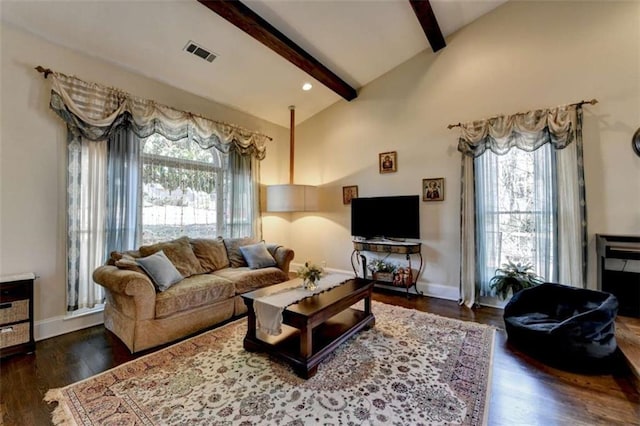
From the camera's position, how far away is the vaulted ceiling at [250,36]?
2.78 metres

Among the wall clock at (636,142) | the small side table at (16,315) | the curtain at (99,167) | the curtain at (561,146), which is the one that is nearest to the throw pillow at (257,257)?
the curtain at (99,167)

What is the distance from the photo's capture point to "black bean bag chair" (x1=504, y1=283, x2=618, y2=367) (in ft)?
7.36

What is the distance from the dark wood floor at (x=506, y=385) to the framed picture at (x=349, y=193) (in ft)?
9.64

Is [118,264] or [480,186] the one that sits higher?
[480,186]

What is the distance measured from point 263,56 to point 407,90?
2.27 meters

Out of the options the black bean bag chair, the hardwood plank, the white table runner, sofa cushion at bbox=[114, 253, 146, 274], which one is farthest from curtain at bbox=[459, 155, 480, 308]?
sofa cushion at bbox=[114, 253, 146, 274]

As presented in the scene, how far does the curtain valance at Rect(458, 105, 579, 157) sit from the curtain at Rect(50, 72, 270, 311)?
404cm

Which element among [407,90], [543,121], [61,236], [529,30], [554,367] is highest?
[529,30]

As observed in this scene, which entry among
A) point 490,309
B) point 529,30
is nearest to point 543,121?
point 529,30

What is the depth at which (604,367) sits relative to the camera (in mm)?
2285

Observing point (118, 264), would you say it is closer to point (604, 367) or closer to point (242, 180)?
point (242, 180)

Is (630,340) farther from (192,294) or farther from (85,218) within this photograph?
(85,218)

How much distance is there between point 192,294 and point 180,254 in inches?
30.5

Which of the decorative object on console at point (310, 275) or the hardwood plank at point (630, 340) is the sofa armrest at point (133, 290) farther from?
the hardwood plank at point (630, 340)
